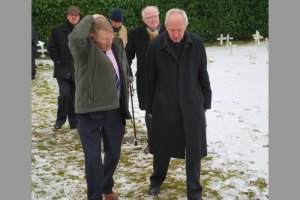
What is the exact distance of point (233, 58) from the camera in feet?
51.8

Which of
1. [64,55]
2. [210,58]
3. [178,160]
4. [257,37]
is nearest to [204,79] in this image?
[178,160]

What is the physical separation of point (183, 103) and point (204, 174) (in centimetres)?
145

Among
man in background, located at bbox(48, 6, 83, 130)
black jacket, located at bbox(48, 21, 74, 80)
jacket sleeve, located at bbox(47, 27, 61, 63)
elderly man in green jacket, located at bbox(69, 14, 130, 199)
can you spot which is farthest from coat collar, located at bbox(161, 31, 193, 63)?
jacket sleeve, located at bbox(47, 27, 61, 63)

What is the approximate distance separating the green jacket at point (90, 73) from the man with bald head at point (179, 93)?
0.47 metres

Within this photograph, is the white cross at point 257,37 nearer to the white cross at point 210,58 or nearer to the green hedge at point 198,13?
the green hedge at point 198,13

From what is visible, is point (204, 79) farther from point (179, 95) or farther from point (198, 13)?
point (198, 13)

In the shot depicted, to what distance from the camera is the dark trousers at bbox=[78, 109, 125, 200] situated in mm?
4082

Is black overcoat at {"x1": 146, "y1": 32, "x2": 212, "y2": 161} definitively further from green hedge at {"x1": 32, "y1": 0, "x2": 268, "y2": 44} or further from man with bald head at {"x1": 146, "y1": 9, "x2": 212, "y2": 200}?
green hedge at {"x1": 32, "y1": 0, "x2": 268, "y2": 44}

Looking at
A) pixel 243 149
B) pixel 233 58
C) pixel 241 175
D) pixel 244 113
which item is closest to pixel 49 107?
pixel 244 113

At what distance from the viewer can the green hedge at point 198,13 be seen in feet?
50.6

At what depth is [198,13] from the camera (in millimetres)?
18688

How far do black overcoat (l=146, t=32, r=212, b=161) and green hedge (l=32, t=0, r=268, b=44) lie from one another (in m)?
11.8

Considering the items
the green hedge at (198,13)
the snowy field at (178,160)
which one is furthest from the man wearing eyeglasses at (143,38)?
the green hedge at (198,13)

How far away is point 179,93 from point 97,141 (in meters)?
0.86
